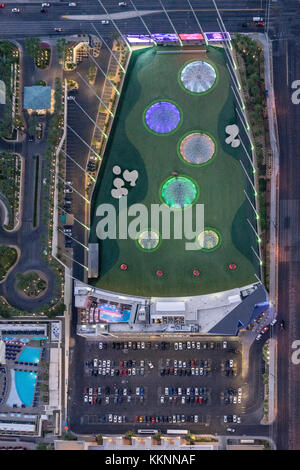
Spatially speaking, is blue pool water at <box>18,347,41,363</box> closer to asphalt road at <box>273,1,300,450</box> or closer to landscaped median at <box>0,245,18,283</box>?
landscaped median at <box>0,245,18,283</box>

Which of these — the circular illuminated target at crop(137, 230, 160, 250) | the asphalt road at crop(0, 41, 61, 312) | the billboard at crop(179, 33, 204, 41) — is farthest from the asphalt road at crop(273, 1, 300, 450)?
the asphalt road at crop(0, 41, 61, 312)

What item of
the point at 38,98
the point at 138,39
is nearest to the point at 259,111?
the point at 138,39

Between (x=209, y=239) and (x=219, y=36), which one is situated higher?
(x=219, y=36)

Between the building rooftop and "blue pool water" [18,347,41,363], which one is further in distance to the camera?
the building rooftop

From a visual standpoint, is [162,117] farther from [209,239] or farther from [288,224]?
[288,224]

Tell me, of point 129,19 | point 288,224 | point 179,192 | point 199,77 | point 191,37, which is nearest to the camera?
point 288,224

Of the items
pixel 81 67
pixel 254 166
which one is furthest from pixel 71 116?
pixel 254 166
